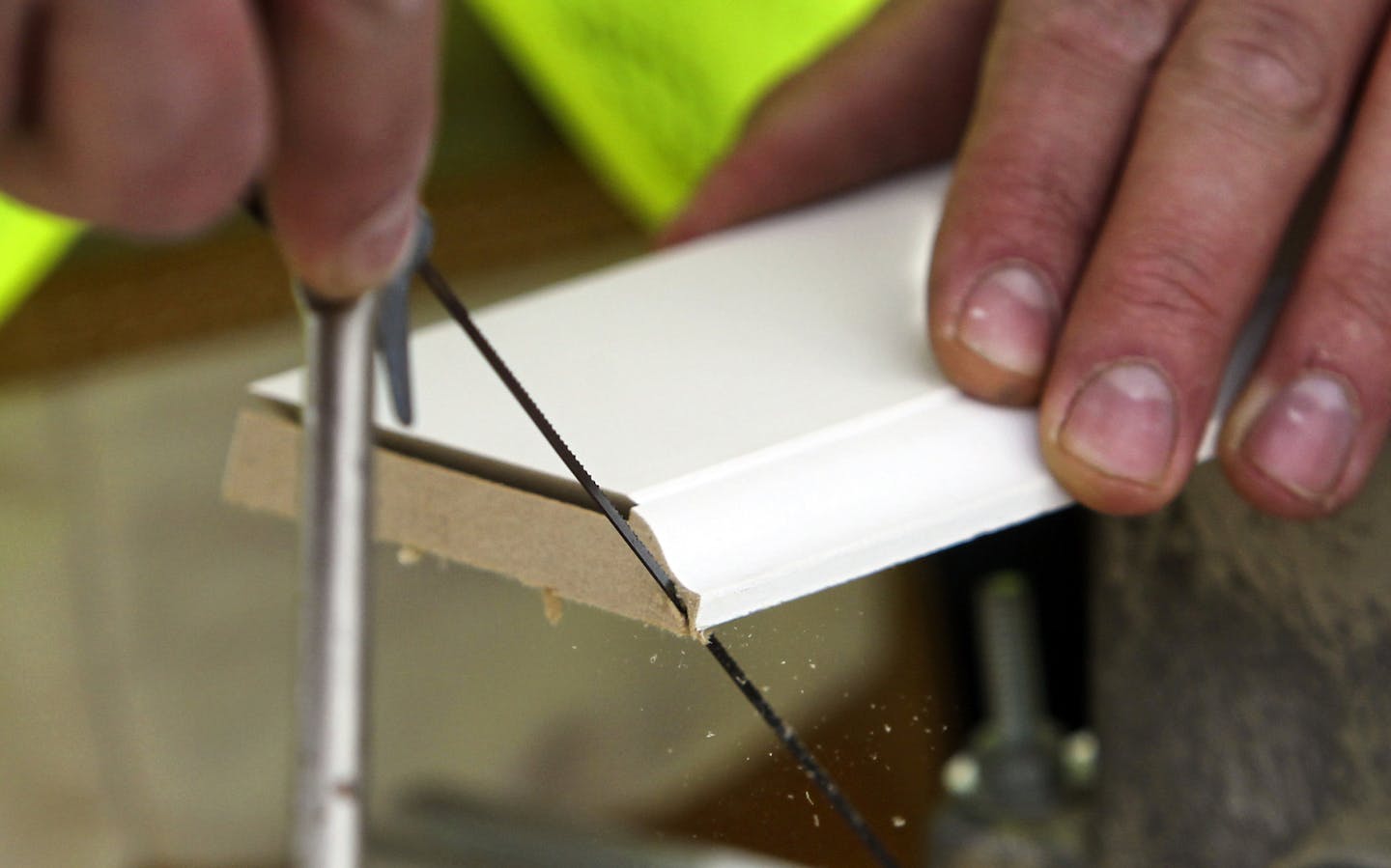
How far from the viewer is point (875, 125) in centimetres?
49

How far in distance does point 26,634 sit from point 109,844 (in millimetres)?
130

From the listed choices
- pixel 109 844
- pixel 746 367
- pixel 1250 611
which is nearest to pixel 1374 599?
pixel 1250 611

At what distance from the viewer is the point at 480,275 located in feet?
2.73

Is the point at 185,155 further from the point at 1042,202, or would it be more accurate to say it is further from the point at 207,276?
the point at 207,276

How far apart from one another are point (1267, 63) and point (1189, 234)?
0.05 meters

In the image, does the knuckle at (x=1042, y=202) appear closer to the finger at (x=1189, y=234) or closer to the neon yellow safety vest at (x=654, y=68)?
the finger at (x=1189, y=234)

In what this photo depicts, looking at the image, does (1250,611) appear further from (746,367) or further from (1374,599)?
(746,367)

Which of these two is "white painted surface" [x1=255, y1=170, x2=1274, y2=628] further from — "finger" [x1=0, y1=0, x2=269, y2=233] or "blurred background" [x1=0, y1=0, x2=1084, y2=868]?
"blurred background" [x1=0, y1=0, x2=1084, y2=868]

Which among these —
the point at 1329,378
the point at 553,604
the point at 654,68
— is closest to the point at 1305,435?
the point at 1329,378

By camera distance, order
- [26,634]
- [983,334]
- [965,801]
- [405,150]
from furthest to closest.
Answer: [26,634]
[965,801]
[983,334]
[405,150]

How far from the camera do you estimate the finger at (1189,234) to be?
28 centimetres

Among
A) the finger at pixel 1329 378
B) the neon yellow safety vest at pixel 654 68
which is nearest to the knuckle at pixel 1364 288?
the finger at pixel 1329 378

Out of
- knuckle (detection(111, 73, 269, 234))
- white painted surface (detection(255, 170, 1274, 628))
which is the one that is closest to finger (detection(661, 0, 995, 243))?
white painted surface (detection(255, 170, 1274, 628))

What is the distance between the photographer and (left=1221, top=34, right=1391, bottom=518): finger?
291 mm
